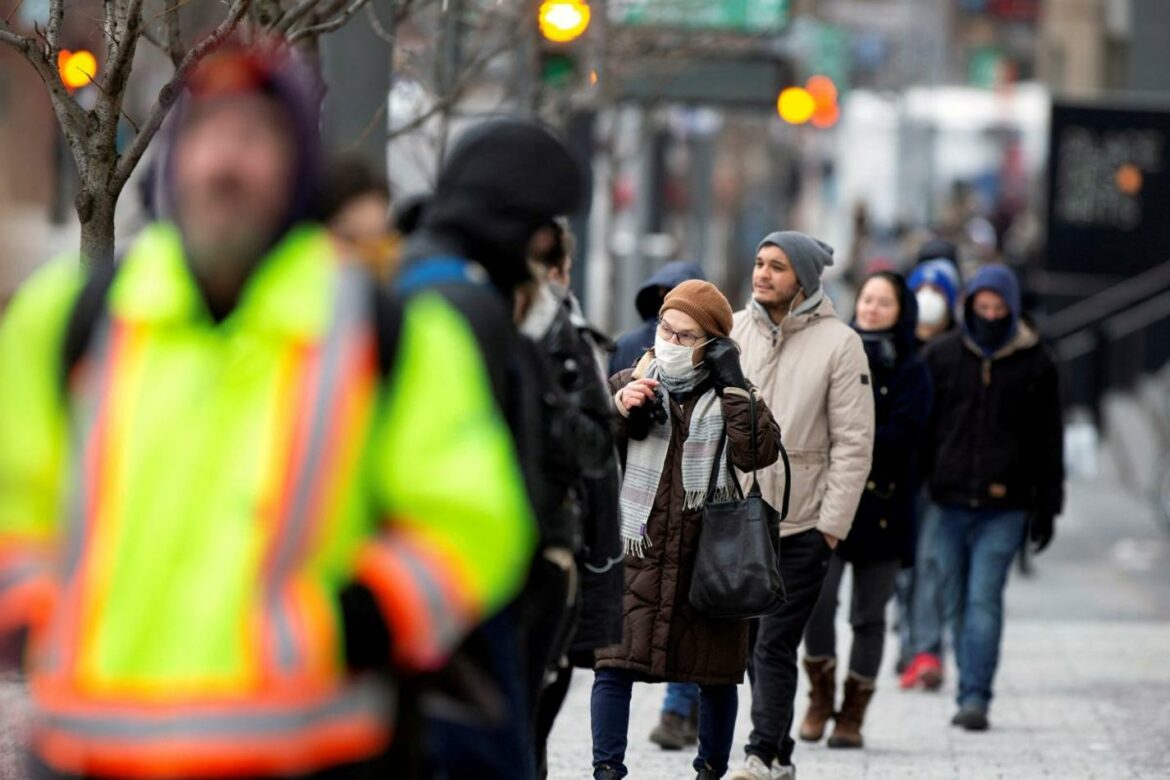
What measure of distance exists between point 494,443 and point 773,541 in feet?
13.8

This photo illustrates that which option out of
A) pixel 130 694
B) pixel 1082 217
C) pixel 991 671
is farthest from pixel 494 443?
pixel 1082 217

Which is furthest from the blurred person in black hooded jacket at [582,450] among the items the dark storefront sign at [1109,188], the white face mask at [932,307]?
the dark storefront sign at [1109,188]

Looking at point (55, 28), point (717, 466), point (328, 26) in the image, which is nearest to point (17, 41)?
point (55, 28)

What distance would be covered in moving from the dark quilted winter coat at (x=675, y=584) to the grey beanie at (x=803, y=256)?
0.92 m

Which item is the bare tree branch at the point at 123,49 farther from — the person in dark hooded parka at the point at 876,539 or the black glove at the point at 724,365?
the person in dark hooded parka at the point at 876,539

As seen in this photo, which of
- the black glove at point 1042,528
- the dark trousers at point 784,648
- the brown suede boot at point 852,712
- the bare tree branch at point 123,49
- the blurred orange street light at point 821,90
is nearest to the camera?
the bare tree branch at point 123,49

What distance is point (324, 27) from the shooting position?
24.6 ft

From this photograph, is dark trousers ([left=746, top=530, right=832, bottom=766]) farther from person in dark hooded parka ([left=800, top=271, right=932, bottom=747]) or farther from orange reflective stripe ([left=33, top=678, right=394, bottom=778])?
orange reflective stripe ([left=33, top=678, right=394, bottom=778])

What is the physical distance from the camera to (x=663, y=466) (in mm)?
7102

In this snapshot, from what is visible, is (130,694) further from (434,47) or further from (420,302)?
(434,47)

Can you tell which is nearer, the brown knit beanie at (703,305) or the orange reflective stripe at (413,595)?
the orange reflective stripe at (413,595)

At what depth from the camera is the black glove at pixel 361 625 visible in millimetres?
2951

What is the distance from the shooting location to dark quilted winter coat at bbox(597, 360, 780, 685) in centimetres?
705

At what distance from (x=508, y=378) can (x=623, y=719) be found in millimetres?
3181
